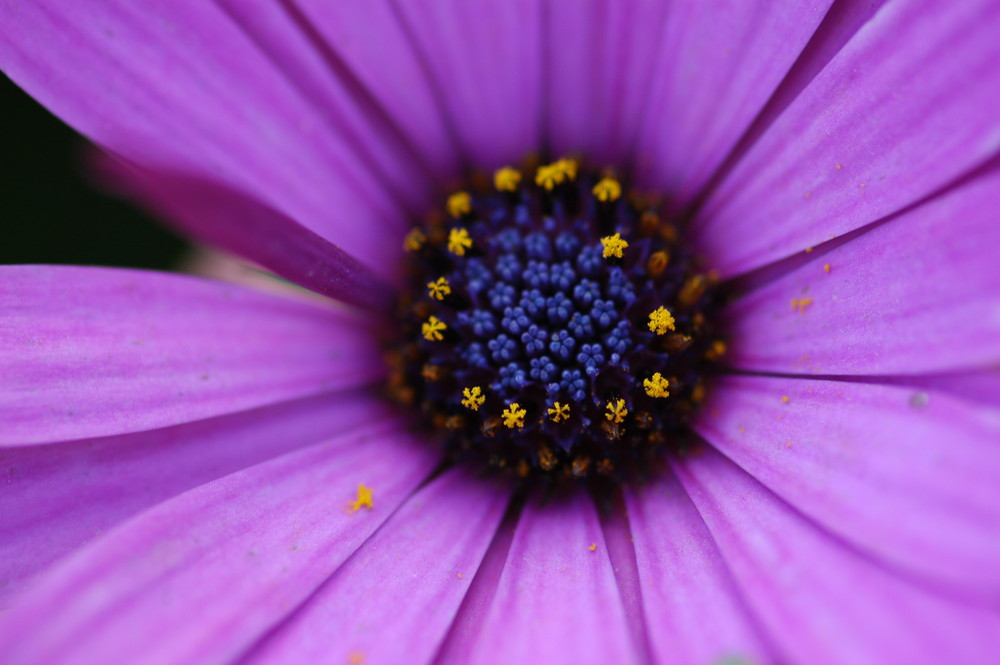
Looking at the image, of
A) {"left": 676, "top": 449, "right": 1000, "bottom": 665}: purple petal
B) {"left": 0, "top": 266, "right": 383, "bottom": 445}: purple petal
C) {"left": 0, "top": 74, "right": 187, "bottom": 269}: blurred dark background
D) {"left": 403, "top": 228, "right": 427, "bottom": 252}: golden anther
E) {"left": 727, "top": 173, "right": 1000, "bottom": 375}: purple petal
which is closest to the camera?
{"left": 676, "top": 449, "right": 1000, "bottom": 665}: purple petal

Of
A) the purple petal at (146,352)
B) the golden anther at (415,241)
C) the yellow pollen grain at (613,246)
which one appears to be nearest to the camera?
the purple petal at (146,352)

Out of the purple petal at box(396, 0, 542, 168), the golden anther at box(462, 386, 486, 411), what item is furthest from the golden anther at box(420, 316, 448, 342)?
the purple petal at box(396, 0, 542, 168)

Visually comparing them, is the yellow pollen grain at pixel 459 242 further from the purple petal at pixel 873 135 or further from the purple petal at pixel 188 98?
the purple petal at pixel 873 135

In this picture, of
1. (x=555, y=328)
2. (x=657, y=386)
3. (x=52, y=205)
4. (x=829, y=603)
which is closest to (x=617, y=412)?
(x=657, y=386)

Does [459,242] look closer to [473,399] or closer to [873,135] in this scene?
[473,399]

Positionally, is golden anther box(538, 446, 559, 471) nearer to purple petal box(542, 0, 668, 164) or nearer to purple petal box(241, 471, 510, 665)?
purple petal box(241, 471, 510, 665)

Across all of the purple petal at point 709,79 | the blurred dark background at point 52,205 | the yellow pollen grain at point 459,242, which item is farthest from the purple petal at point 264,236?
the blurred dark background at point 52,205
